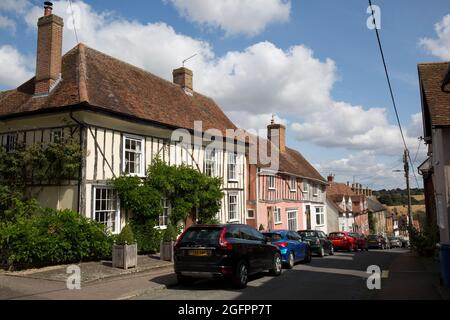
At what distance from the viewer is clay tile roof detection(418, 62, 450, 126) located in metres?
13.7

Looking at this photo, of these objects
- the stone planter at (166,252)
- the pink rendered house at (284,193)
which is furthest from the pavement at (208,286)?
the pink rendered house at (284,193)

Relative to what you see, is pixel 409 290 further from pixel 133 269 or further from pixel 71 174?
pixel 71 174

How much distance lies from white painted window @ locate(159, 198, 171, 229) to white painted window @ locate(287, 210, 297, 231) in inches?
633

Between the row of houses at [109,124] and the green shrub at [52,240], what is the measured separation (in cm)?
104

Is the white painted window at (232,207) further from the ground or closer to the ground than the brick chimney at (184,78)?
closer to the ground

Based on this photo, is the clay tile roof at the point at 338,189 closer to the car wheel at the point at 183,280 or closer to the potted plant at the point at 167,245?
the potted plant at the point at 167,245

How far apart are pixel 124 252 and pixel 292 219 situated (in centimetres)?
2205

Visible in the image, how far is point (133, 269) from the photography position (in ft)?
43.0

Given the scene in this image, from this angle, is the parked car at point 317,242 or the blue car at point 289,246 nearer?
the blue car at point 289,246

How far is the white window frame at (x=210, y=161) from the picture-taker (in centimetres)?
2184

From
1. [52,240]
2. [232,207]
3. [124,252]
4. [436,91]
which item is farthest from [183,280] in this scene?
[232,207]

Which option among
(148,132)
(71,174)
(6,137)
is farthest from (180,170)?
(6,137)

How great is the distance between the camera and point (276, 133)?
36719 millimetres

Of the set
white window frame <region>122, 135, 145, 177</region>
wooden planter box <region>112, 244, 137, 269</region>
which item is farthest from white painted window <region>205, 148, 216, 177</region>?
wooden planter box <region>112, 244, 137, 269</region>
